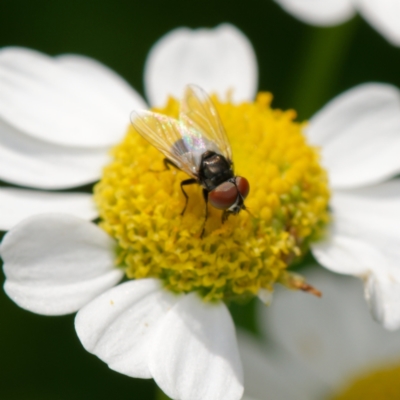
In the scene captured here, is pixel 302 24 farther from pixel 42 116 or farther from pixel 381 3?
pixel 42 116

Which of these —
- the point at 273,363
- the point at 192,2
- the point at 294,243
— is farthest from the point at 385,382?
the point at 192,2

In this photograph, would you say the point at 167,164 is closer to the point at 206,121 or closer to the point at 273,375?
the point at 206,121

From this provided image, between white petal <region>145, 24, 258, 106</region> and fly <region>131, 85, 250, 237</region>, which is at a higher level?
fly <region>131, 85, 250, 237</region>

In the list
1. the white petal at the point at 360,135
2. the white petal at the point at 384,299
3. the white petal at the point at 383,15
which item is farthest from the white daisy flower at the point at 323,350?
the white petal at the point at 383,15

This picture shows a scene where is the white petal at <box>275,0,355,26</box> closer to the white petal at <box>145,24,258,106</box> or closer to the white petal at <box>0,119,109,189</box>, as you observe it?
the white petal at <box>145,24,258,106</box>

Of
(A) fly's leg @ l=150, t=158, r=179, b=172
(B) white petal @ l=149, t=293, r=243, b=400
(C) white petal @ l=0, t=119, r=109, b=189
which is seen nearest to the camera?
(B) white petal @ l=149, t=293, r=243, b=400

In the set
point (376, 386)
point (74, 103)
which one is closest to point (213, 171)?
point (74, 103)

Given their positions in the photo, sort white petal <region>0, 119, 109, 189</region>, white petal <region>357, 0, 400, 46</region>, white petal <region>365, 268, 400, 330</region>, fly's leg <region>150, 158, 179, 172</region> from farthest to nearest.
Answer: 1. white petal <region>357, 0, 400, 46</region>
2. white petal <region>0, 119, 109, 189</region>
3. fly's leg <region>150, 158, 179, 172</region>
4. white petal <region>365, 268, 400, 330</region>

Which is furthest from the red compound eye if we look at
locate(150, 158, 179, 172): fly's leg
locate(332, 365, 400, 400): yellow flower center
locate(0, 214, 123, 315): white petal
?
locate(332, 365, 400, 400): yellow flower center
